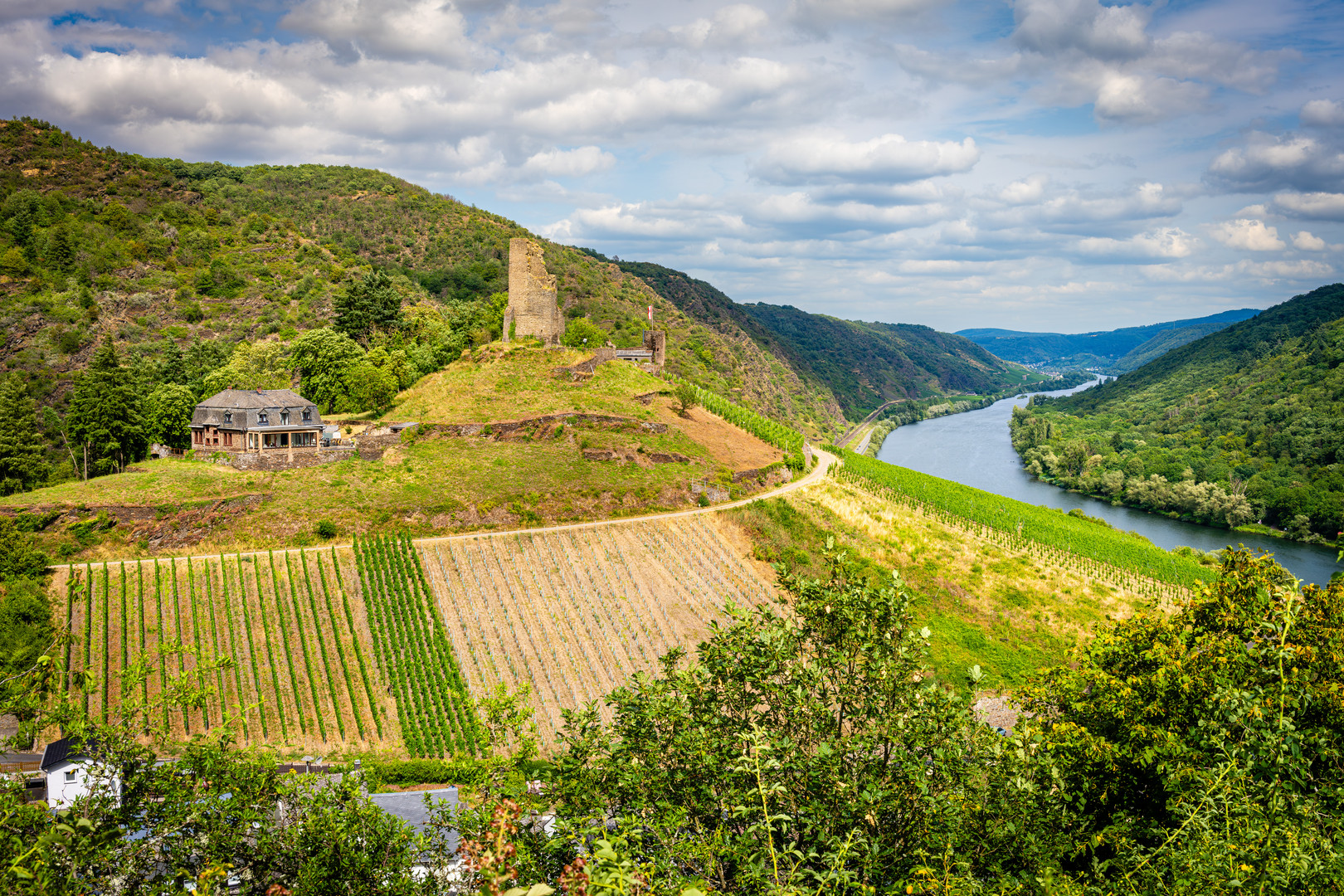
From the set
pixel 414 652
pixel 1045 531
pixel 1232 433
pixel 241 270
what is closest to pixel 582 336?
pixel 241 270

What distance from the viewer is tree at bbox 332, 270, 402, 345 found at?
5875 cm

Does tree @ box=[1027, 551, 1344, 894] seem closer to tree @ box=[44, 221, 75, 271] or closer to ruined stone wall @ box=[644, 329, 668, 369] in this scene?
ruined stone wall @ box=[644, 329, 668, 369]

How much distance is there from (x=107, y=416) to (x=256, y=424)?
1095 cm

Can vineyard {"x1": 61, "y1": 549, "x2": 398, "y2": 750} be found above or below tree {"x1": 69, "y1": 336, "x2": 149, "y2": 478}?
below

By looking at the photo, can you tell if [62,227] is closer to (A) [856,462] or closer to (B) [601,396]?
(B) [601,396]

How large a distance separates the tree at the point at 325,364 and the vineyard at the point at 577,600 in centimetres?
2064

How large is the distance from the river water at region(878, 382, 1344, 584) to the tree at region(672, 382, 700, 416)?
37305mm

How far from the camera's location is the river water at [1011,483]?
6444cm

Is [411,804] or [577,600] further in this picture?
[577,600]

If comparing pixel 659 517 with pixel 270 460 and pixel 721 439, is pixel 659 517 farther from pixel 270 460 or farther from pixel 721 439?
pixel 270 460

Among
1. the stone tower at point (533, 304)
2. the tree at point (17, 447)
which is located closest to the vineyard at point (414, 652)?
the tree at point (17, 447)

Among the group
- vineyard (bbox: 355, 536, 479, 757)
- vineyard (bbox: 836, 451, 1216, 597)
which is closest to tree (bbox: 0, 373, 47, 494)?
vineyard (bbox: 355, 536, 479, 757)

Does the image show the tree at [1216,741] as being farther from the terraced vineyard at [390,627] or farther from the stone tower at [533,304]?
the stone tower at [533,304]

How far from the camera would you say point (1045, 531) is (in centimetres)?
5134
